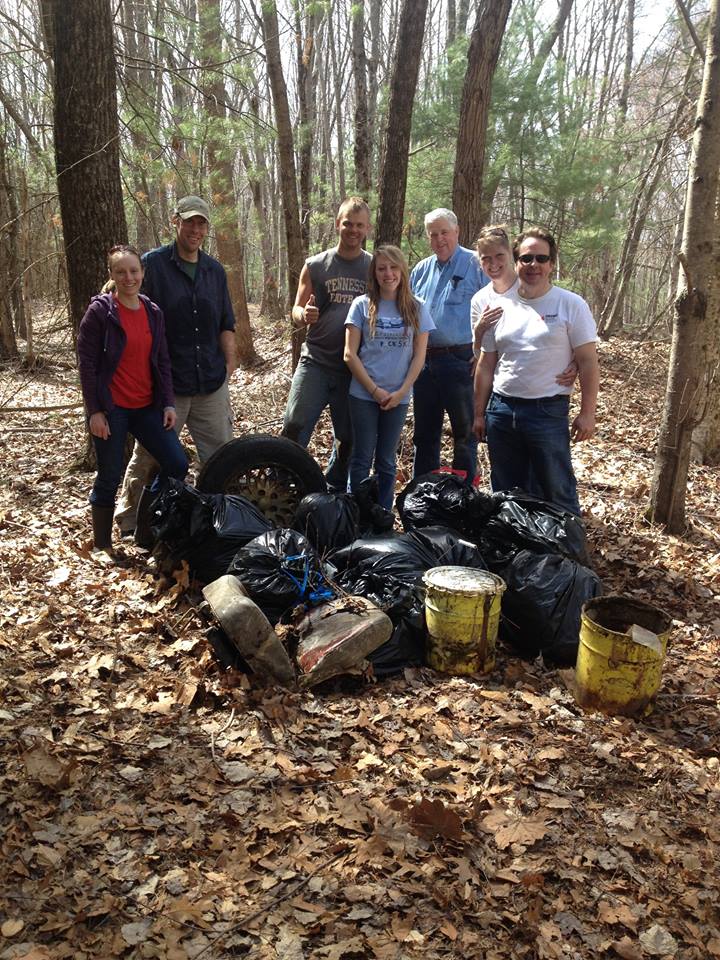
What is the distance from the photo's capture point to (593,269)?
16.3 metres

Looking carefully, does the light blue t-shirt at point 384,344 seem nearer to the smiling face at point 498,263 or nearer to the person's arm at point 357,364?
the person's arm at point 357,364

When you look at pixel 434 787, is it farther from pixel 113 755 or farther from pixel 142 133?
pixel 142 133

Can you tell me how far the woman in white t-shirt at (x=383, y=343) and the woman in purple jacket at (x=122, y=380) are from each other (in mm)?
1176

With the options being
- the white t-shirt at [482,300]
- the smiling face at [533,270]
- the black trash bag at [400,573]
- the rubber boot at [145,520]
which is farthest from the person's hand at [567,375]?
the rubber boot at [145,520]

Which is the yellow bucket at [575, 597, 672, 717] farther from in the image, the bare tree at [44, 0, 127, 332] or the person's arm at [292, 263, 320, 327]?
the bare tree at [44, 0, 127, 332]

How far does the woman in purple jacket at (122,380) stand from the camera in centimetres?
405

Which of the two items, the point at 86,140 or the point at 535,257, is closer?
the point at 535,257

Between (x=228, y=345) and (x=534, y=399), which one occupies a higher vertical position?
(x=228, y=345)

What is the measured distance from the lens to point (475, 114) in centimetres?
800

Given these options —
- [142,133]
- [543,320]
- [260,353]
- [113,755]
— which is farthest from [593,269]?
[113,755]

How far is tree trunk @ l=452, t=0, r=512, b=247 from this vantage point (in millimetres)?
7906

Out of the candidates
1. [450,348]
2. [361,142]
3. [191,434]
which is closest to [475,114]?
[361,142]

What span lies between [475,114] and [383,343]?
5041 millimetres

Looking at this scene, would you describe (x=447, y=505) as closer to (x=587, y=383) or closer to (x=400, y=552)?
(x=400, y=552)
